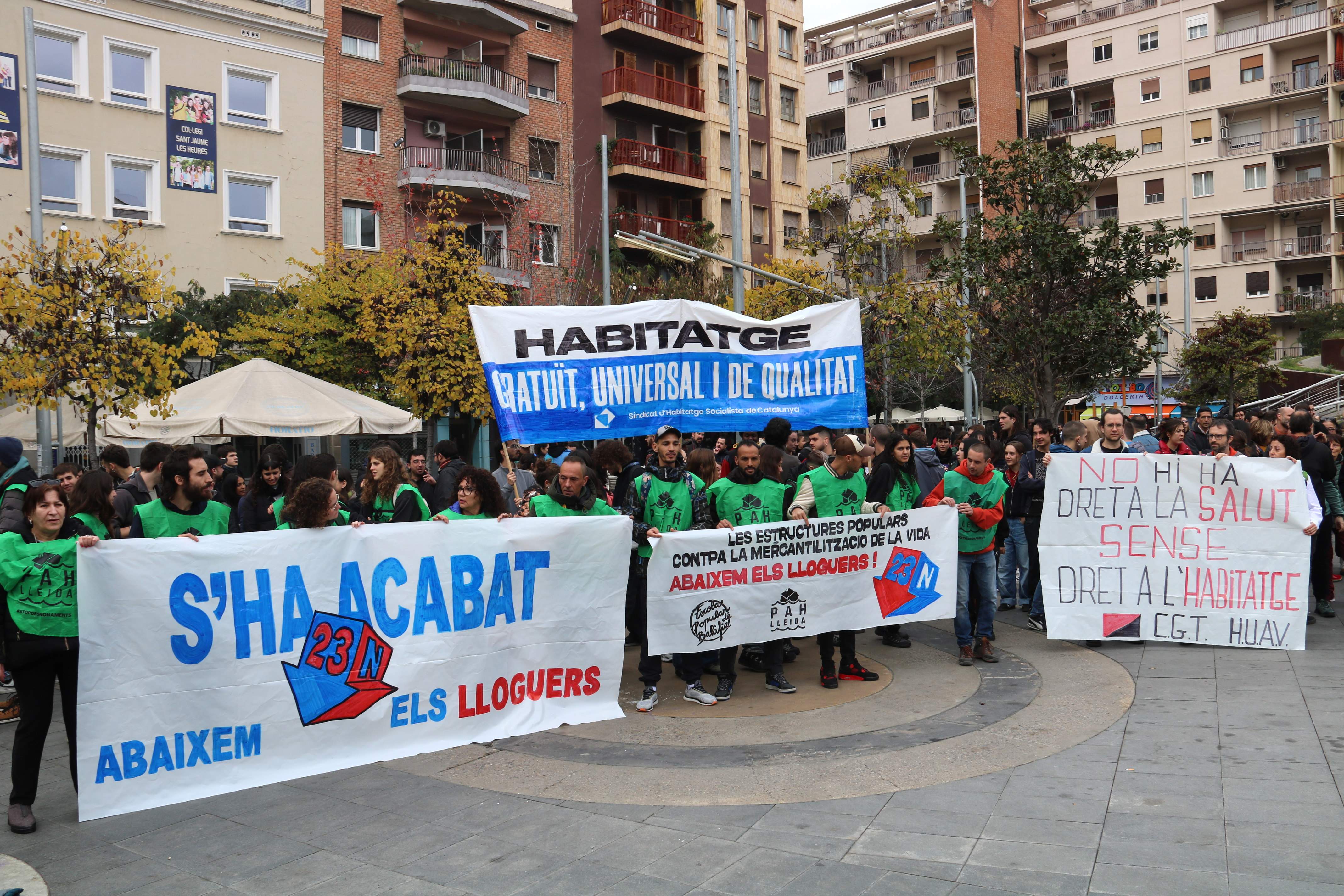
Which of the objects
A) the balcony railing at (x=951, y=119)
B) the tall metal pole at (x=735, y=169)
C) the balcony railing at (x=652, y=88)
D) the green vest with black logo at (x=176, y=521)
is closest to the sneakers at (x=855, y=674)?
the green vest with black logo at (x=176, y=521)

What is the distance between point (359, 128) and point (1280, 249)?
43.6m

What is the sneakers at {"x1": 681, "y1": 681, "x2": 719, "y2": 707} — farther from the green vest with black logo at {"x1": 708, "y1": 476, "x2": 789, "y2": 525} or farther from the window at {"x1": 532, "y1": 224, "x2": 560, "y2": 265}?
the window at {"x1": 532, "y1": 224, "x2": 560, "y2": 265}

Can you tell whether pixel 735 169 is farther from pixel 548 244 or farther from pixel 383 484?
pixel 548 244

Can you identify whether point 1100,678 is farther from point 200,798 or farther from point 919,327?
point 919,327

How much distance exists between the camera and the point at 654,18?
39188 mm

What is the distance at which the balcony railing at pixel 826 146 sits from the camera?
5828 cm

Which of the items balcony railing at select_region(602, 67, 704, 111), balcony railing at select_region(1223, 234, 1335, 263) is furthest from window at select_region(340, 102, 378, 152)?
balcony railing at select_region(1223, 234, 1335, 263)

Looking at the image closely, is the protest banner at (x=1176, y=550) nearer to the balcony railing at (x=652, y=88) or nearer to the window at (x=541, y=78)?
the window at (x=541, y=78)

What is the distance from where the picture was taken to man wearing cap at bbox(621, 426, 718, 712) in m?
7.40

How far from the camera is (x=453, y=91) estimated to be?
103 feet

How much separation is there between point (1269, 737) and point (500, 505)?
16.1 ft

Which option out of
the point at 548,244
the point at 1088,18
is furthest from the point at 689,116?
the point at 1088,18

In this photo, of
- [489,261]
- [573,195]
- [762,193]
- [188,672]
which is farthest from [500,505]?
[762,193]

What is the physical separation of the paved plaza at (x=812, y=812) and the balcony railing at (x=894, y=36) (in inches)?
1974
